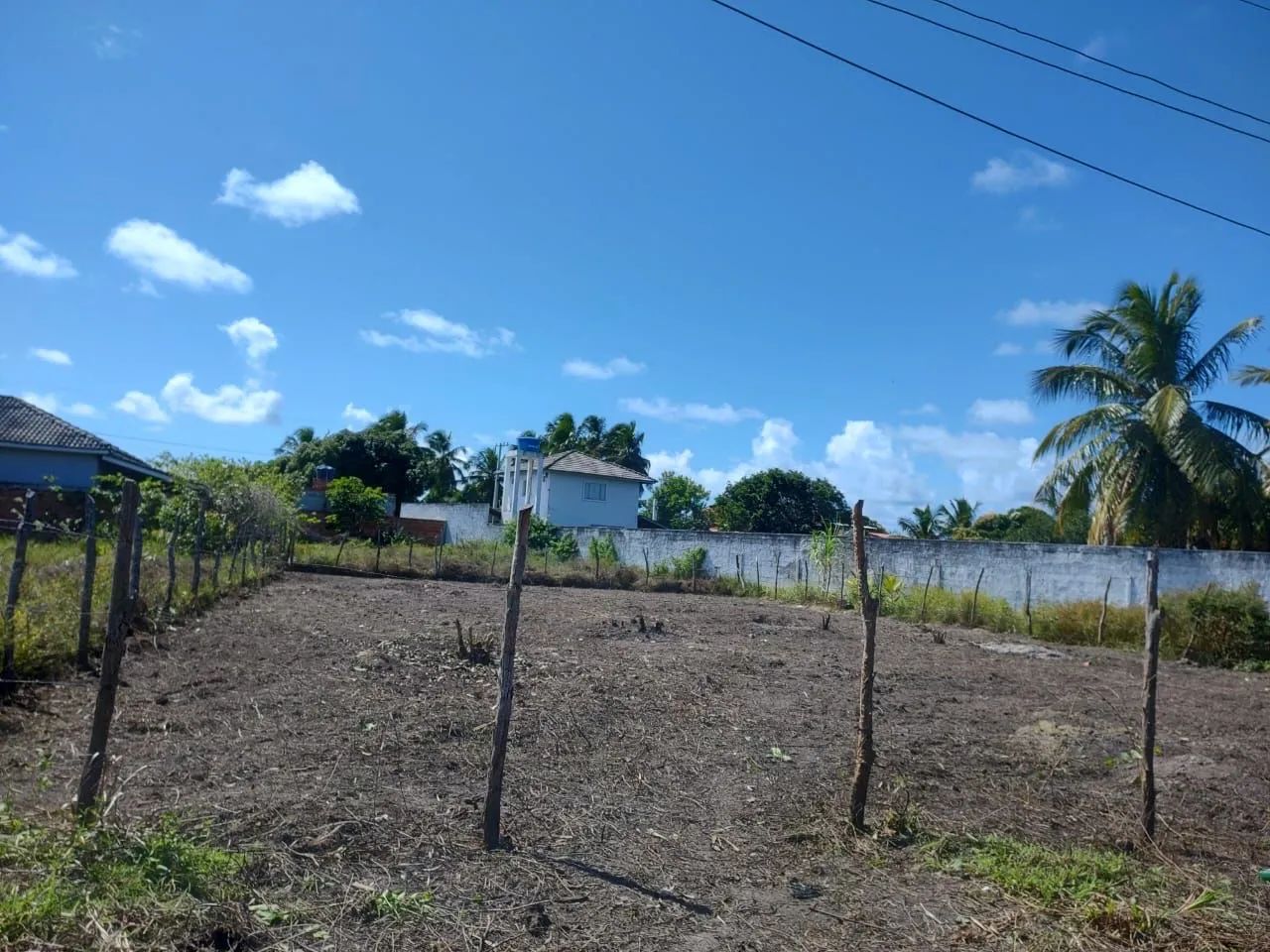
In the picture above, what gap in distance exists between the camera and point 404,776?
5.99 meters

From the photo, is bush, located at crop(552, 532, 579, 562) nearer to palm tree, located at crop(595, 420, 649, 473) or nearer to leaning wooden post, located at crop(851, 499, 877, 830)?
palm tree, located at crop(595, 420, 649, 473)

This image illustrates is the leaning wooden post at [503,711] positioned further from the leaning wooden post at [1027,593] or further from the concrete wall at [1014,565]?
the concrete wall at [1014,565]

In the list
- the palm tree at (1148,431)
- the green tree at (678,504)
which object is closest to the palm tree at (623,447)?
the green tree at (678,504)

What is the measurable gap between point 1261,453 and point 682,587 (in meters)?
14.6

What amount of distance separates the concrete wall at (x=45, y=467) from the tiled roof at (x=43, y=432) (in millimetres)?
341

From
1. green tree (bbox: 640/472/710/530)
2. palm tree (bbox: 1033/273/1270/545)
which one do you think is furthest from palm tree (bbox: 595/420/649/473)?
palm tree (bbox: 1033/273/1270/545)

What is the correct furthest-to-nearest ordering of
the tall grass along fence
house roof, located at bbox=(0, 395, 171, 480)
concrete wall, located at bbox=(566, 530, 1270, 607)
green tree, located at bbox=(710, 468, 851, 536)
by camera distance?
green tree, located at bbox=(710, 468, 851, 536) < house roof, located at bbox=(0, 395, 171, 480) < concrete wall, located at bbox=(566, 530, 1270, 607) < the tall grass along fence

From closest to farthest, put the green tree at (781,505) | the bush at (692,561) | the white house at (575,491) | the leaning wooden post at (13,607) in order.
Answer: the leaning wooden post at (13,607) < the bush at (692,561) < the white house at (575,491) < the green tree at (781,505)

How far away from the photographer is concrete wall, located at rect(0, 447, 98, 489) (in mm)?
26641

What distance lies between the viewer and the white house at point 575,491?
1571 inches

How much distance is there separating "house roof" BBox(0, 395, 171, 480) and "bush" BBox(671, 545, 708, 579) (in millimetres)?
17023

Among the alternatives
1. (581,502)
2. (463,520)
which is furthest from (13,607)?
(463,520)

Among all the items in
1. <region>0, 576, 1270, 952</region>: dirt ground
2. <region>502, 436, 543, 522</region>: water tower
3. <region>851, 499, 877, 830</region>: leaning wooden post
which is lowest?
<region>0, 576, 1270, 952</region>: dirt ground

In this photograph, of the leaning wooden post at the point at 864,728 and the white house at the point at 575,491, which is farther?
the white house at the point at 575,491
